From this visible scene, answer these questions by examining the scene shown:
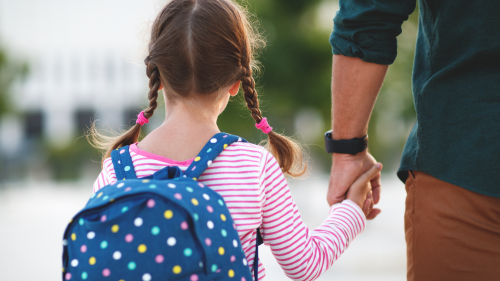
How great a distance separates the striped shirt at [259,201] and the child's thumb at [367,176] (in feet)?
1.30

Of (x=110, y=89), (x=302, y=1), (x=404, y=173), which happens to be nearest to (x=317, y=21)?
(x=302, y=1)

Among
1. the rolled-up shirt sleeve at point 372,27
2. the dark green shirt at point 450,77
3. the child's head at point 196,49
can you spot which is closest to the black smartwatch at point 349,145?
the dark green shirt at point 450,77

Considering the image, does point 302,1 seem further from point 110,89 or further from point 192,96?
point 110,89

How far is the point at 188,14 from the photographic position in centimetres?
160

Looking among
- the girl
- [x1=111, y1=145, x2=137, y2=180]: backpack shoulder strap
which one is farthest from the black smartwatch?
[x1=111, y1=145, x2=137, y2=180]: backpack shoulder strap

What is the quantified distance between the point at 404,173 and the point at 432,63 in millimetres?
479

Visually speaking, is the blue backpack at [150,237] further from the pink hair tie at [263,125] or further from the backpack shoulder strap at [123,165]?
the pink hair tie at [263,125]

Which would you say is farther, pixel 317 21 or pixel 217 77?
pixel 317 21

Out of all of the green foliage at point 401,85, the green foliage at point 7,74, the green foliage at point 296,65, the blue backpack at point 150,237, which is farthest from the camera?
→ the green foliage at point 7,74

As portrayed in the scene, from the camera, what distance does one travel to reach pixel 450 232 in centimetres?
161

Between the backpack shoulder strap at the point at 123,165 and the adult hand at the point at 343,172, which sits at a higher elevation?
the backpack shoulder strap at the point at 123,165

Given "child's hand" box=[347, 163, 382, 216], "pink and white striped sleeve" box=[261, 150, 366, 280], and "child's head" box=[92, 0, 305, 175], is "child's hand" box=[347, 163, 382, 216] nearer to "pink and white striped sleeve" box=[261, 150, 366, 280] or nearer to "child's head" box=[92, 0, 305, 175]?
"pink and white striped sleeve" box=[261, 150, 366, 280]

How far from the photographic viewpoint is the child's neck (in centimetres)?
151

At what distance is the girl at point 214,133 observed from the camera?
4.85ft
